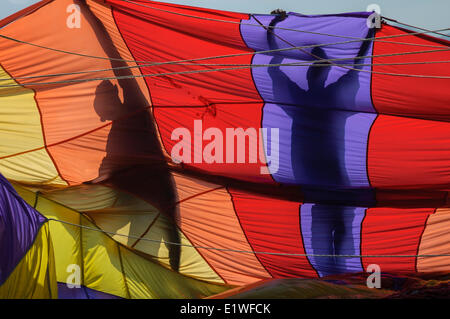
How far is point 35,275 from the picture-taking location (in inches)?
170

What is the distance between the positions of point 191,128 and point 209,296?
1.67 meters

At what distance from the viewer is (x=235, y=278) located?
5891mm

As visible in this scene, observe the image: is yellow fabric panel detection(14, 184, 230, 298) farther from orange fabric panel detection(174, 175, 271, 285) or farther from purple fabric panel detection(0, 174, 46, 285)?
purple fabric panel detection(0, 174, 46, 285)

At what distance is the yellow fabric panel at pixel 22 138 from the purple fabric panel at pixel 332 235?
2.38 metres

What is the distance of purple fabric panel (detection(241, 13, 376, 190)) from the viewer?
5.34 meters

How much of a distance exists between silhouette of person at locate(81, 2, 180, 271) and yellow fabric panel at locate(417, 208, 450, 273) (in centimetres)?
228

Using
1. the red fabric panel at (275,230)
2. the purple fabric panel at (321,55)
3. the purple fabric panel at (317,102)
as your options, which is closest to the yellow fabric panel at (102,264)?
the red fabric panel at (275,230)

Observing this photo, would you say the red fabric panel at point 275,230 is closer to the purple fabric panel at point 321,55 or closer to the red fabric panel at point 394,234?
the red fabric panel at point 394,234

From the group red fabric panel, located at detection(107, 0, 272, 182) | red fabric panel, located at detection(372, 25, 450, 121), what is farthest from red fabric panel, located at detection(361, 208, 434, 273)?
red fabric panel, located at detection(107, 0, 272, 182)

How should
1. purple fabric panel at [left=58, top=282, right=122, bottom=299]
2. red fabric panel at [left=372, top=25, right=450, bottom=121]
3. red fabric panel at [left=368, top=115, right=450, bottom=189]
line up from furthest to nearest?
purple fabric panel at [left=58, top=282, right=122, bottom=299] → red fabric panel at [left=368, top=115, right=450, bottom=189] → red fabric panel at [left=372, top=25, right=450, bottom=121]

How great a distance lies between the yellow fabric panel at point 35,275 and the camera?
396 centimetres
